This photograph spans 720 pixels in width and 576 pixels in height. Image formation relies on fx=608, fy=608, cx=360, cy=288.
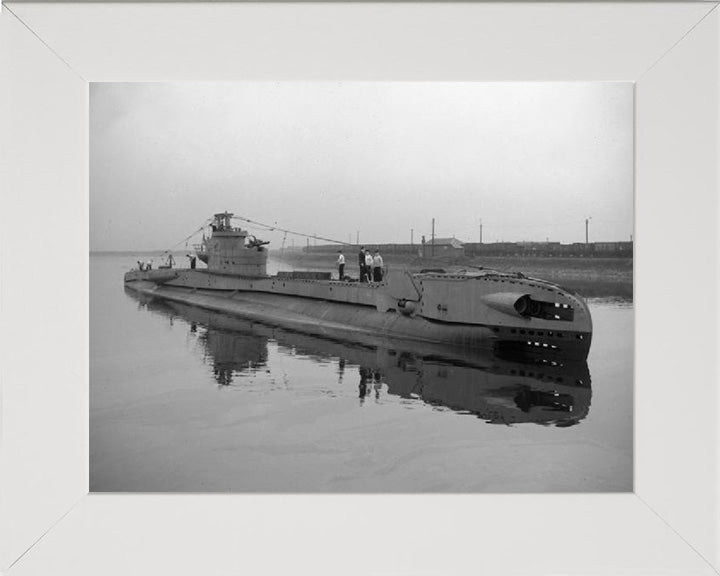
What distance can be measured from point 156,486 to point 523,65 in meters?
4.52

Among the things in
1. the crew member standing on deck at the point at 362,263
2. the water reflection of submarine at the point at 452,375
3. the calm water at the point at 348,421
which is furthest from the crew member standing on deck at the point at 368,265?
the calm water at the point at 348,421

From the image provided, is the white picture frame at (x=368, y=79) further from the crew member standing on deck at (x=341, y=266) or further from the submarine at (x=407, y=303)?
the crew member standing on deck at (x=341, y=266)

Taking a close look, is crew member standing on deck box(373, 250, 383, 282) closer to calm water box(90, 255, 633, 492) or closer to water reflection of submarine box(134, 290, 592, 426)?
water reflection of submarine box(134, 290, 592, 426)

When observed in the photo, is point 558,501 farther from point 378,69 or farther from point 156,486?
point 378,69

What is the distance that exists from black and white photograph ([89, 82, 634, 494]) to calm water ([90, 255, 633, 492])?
2 centimetres

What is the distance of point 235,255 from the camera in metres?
12.4

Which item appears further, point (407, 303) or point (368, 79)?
point (407, 303)

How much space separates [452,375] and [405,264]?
188 centimetres

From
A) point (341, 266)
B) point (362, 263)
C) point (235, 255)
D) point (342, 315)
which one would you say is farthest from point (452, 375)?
point (235, 255)

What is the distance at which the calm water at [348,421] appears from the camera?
535 centimetres

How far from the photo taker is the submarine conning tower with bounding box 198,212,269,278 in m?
10.7

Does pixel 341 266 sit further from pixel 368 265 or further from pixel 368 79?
pixel 368 79

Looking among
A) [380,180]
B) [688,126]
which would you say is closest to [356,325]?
[380,180]

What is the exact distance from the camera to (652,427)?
4441mm
